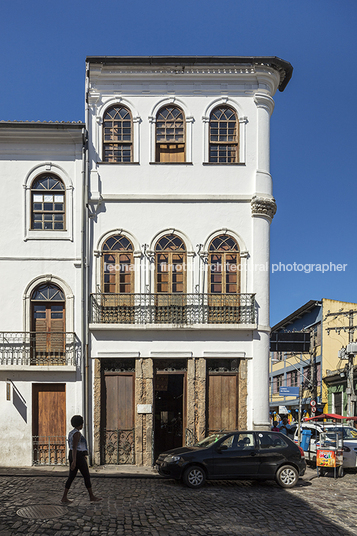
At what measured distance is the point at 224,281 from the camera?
57.5ft

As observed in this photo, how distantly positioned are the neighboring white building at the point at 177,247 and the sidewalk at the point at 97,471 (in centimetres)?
49

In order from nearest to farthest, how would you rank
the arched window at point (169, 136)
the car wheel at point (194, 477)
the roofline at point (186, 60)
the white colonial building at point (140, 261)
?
1. the car wheel at point (194, 477)
2. the white colonial building at point (140, 261)
3. the roofline at point (186, 60)
4. the arched window at point (169, 136)

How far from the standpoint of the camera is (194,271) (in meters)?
17.5

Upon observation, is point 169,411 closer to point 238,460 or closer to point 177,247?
point 238,460

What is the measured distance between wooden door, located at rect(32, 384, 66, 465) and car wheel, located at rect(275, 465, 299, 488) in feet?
21.8

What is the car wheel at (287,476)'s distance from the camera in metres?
13.5

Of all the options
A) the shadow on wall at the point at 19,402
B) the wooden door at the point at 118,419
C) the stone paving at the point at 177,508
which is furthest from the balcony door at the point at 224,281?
the shadow on wall at the point at 19,402

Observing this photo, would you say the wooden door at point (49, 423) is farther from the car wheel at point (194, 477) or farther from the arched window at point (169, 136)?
the arched window at point (169, 136)

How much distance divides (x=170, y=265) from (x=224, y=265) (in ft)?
5.59

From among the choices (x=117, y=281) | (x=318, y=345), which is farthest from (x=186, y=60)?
(x=318, y=345)

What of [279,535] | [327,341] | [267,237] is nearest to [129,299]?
[267,237]

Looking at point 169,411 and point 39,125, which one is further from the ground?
point 39,125

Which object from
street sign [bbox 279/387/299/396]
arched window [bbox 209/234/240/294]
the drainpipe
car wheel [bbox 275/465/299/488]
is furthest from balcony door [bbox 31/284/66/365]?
street sign [bbox 279/387/299/396]

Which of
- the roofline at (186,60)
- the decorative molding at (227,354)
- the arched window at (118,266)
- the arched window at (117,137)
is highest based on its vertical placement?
the roofline at (186,60)
